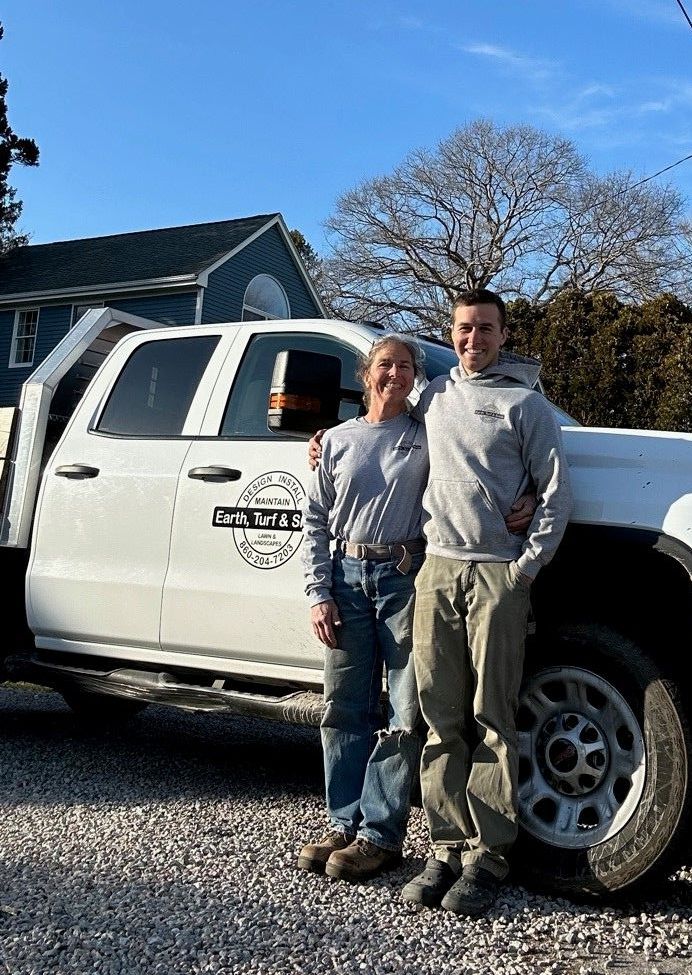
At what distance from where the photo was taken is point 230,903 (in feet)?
11.4

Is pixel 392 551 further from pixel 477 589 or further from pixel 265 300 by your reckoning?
pixel 265 300

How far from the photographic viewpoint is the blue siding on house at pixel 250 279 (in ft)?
81.9

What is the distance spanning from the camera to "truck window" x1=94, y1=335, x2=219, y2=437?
505 cm

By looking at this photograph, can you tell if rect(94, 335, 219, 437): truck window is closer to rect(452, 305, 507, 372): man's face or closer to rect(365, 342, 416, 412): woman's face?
rect(365, 342, 416, 412): woman's face

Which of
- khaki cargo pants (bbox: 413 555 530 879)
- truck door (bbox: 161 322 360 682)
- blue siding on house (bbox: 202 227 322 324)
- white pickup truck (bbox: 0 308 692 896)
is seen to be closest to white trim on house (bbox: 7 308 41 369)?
blue siding on house (bbox: 202 227 322 324)

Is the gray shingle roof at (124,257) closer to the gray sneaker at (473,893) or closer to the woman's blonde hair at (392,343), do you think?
the woman's blonde hair at (392,343)

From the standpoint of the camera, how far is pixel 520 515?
3584mm

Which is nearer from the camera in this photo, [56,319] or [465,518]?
[465,518]

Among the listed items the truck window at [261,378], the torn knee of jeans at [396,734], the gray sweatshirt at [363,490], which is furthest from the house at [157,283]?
the torn knee of jeans at [396,734]

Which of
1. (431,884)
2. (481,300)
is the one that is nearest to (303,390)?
(481,300)

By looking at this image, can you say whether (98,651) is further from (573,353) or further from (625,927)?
(573,353)

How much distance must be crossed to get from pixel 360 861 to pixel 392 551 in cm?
111

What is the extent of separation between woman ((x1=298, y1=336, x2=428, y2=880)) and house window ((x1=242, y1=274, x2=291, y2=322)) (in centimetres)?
2235

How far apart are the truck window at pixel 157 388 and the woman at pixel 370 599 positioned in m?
1.27
